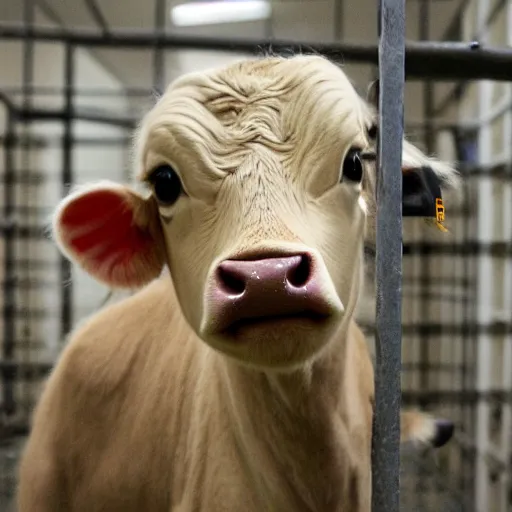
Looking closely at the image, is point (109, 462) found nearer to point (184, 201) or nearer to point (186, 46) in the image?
point (184, 201)

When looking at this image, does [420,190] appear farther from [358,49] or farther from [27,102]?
[27,102]

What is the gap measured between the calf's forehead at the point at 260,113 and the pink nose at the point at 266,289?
0.16 m

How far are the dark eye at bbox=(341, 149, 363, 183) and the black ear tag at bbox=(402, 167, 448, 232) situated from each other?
54mm

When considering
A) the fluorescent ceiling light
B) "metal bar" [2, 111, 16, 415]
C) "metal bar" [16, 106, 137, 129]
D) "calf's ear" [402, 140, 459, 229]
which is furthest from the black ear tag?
"metal bar" [2, 111, 16, 415]

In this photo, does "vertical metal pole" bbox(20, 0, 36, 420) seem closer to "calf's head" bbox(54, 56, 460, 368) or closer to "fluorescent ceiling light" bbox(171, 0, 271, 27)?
"fluorescent ceiling light" bbox(171, 0, 271, 27)

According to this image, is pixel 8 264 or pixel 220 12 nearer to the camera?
pixel 220 12

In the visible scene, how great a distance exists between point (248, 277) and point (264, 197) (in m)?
0.12

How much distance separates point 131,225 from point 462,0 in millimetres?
1624

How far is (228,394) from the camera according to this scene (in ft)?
2.79

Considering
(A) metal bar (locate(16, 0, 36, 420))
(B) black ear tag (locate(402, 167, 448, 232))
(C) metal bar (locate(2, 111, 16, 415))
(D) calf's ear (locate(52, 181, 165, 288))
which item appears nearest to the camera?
(B) black ear tag (locate(402, 167, 448, 232))

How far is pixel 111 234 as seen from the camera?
2.98 feet

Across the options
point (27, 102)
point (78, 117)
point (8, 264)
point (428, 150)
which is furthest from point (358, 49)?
point (8, 264)

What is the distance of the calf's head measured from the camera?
55 cm

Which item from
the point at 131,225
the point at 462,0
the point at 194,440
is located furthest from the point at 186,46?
the point at 462,0
